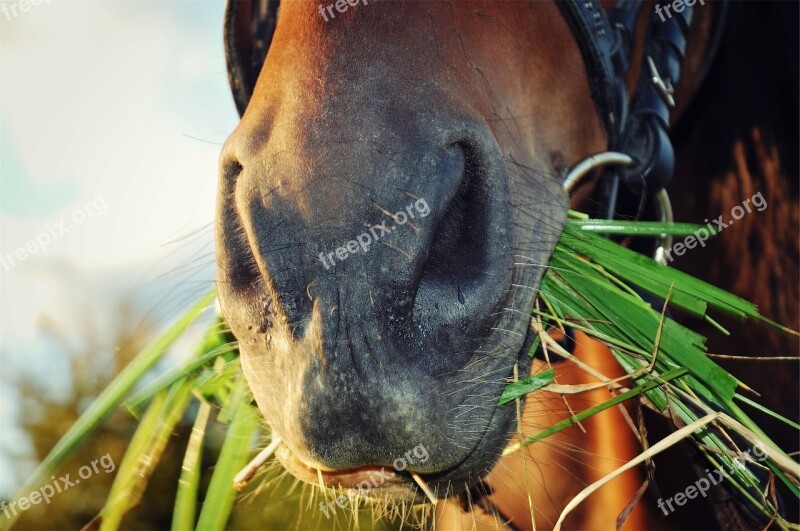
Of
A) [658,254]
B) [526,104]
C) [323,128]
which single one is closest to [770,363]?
[658,254]

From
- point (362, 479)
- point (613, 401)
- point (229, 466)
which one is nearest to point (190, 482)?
point (229, 466)

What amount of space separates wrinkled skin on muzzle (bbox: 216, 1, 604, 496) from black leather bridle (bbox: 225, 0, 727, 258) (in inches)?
16.3

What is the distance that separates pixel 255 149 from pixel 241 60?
2.79 feet

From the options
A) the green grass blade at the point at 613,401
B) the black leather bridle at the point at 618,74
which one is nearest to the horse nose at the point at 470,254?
the green grass blade at the point at 613,401

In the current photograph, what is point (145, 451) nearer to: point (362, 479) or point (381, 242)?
point (362, 479)

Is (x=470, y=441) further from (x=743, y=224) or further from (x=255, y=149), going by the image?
(x=743, y=224)

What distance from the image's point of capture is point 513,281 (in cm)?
121

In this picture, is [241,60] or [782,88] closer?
[241,60]

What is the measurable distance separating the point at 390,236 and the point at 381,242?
0.6 inches

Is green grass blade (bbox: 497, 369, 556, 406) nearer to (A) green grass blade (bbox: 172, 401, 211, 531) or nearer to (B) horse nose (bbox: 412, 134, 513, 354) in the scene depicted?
(B) horse nose (bbox: 412, 134, 513, 354)

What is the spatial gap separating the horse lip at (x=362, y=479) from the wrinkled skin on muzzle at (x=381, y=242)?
17 millimetres

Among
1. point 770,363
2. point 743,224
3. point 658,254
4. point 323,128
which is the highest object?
point 323,128

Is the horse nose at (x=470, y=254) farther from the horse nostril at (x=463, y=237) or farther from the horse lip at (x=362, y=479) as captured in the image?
the horse lip at (x=362, y=479)

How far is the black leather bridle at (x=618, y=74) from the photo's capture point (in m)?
1.61
